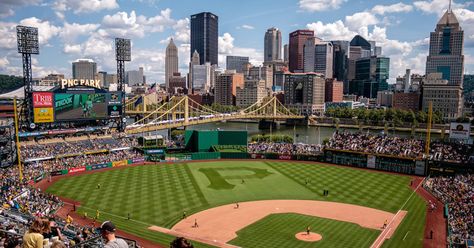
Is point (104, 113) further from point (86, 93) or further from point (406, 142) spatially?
point (406, 142)

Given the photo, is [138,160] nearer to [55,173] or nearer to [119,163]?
[119,163]

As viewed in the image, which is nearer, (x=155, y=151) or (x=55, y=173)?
(x=55, y=173)

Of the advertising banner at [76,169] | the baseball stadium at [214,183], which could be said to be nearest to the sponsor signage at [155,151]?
the baseball stadium at [214,183]

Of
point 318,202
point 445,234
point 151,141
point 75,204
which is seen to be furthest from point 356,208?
point 151,141

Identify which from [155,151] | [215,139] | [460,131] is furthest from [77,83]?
[460,131]

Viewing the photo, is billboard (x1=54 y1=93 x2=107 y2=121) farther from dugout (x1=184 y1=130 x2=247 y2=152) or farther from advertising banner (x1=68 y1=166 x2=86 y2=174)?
dugout (x1=184 y1=130 x2=247 y2=152)
